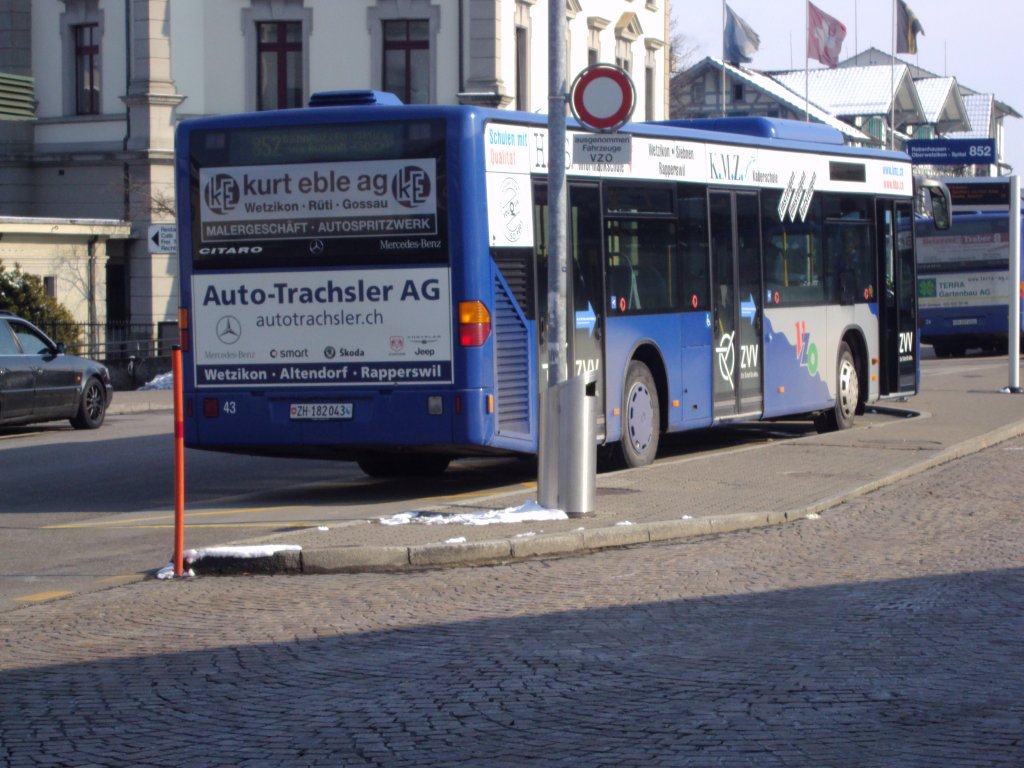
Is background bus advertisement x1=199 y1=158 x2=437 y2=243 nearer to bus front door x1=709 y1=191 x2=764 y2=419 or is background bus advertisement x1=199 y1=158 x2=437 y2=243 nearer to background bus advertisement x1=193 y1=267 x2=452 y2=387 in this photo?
background bus advertisement x1=193 y1=267 x2=452 y2=387

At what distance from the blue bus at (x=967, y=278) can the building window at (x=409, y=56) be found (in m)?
12.8

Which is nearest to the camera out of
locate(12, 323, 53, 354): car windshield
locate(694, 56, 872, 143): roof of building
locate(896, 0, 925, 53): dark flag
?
locate(12, 323, 53, 354): car windshield

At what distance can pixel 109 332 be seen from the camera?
125 ft

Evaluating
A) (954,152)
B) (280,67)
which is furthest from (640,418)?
(954,152)

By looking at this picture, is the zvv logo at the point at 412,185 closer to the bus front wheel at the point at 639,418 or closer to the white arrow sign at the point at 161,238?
the bus front wheel at the point at 639,418

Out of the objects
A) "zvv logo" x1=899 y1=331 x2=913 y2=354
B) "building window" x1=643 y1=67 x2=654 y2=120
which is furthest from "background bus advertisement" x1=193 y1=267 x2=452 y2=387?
"building window" x1=643 y1=67 x2=654 y2=120

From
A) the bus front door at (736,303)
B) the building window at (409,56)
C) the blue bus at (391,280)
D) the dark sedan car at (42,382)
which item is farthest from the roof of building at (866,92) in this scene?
the blue bus at (391,280)

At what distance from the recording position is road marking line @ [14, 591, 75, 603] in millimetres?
9367

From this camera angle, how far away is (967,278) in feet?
130

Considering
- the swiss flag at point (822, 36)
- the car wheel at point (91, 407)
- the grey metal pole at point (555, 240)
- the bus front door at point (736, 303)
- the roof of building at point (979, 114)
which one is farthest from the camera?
the roof of building at point (979, 114)

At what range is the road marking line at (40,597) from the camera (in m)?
9.37

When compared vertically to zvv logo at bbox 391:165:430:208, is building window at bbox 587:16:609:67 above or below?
above

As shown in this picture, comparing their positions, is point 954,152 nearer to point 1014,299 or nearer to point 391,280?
point 1014,299

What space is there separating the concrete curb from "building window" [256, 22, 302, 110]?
30.5m
